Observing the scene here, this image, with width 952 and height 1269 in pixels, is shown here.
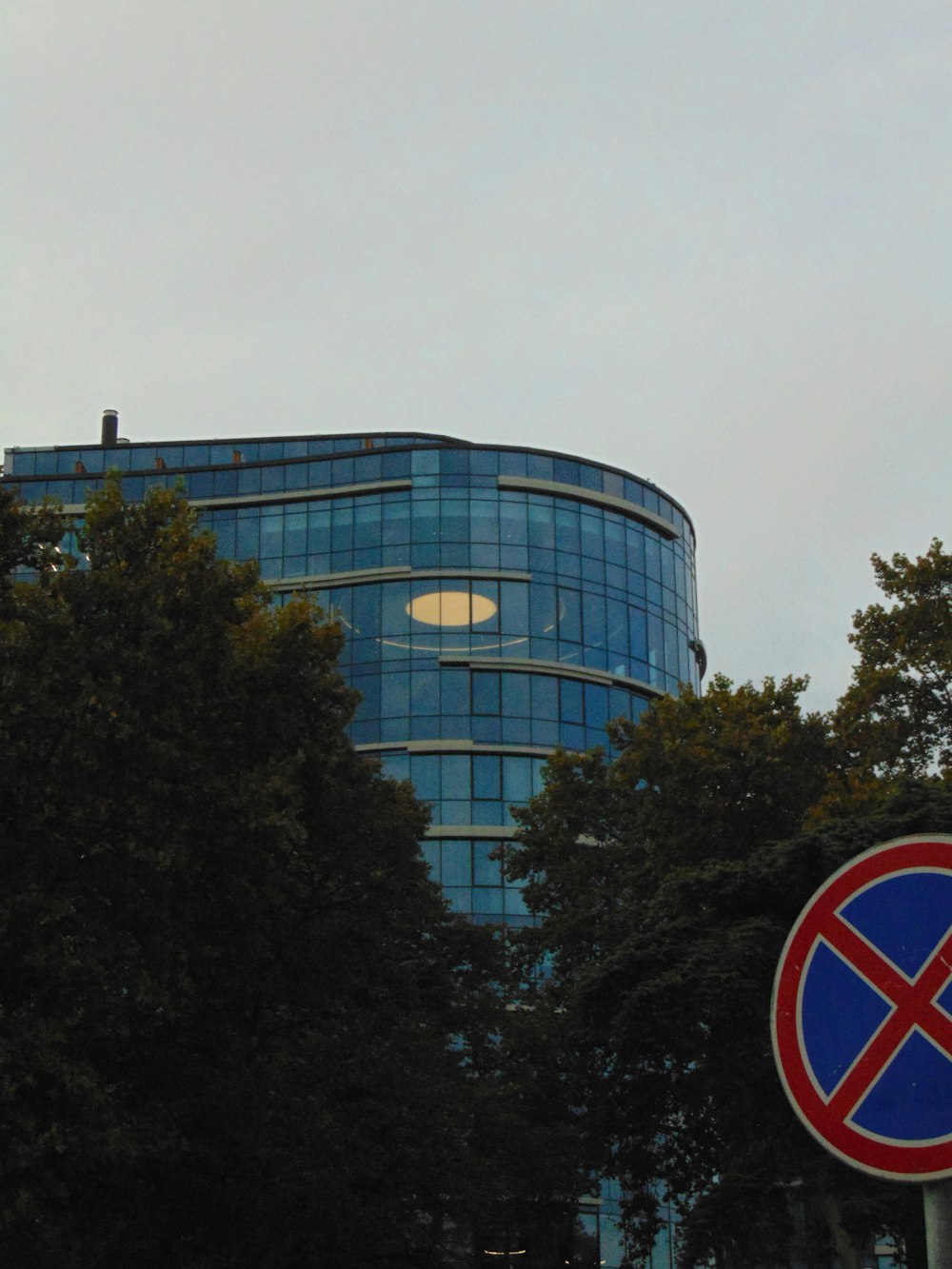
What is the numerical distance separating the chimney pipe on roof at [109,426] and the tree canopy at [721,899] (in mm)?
52540

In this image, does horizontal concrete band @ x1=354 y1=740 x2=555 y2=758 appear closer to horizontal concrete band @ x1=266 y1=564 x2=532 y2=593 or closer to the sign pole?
horizontal concrete band @ x1=266 y1=564 x2=532 y2=593

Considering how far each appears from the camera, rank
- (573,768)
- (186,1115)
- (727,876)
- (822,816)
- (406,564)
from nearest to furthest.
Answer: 1. (186,1115)
2. (727,876)
3. (822,816)
4. (573,768)
5. (406,564)

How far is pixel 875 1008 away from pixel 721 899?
28.3 metres

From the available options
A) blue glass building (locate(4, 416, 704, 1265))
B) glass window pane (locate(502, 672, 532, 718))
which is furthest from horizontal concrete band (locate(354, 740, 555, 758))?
glass window pane (locate(502, 672, 532, 718))

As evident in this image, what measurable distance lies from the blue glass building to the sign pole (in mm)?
55677

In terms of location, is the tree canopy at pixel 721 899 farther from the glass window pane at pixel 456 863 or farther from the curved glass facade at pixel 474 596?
the curved glass facade at pixel 474 596

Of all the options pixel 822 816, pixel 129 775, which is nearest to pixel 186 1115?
pixel 129 775

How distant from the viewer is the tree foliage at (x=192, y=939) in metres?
21.6

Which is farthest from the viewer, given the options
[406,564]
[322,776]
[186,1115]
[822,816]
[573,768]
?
[406,564]

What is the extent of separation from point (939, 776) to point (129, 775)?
17931 millimetres

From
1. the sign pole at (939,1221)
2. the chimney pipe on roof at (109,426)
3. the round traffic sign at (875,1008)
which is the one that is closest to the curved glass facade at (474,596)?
the chimney pipe on roof at (109,426)

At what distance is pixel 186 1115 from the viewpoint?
79.1ft

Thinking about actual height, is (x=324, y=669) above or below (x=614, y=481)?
below

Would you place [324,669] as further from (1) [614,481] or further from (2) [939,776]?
(1) [614,481]
